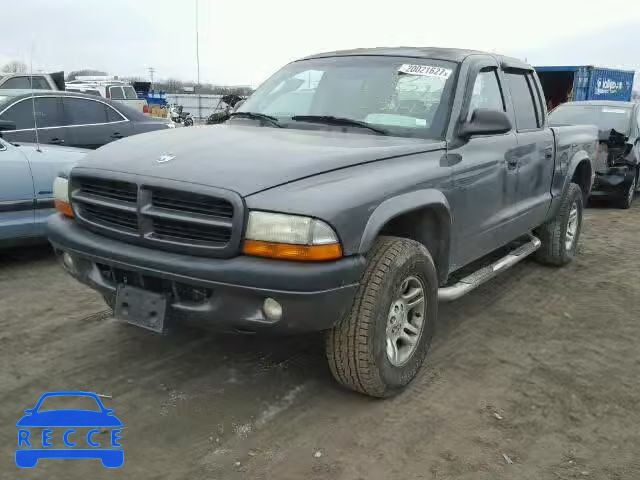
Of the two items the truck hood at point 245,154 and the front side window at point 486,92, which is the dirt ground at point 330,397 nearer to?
the truck hood at point 245,154

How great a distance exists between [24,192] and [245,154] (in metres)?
3.11

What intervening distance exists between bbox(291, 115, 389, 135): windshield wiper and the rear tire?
2.80 metres

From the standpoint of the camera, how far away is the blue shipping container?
1855 cm

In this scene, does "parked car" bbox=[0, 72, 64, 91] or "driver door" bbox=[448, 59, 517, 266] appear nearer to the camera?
"driver door" bbox=[448, 59, 517, 266]

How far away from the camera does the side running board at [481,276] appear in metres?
3.79

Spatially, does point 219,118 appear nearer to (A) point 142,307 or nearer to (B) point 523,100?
(A) point 142,307

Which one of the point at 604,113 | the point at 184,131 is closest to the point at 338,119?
the point at 184,131

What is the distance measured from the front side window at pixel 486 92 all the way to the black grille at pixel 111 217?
2221 millimetres

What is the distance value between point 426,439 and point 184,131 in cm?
231

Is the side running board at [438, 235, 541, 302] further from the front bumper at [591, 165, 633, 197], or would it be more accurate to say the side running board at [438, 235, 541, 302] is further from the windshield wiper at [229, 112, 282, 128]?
the front bumper at [591, 165, 633, 197]

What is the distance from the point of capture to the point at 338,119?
386 centimetres

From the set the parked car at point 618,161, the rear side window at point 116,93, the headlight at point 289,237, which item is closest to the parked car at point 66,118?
the headlight at point 289,237

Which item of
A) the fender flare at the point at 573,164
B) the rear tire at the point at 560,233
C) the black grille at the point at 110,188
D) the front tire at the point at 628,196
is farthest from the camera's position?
the front tire at the point at 628,196

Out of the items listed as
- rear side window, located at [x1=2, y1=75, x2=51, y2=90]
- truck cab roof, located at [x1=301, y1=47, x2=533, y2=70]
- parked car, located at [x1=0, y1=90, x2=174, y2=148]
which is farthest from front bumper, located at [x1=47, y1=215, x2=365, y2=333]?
rear side window, located at [x1=2, y1=75, x2=51, y2=90]
